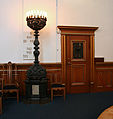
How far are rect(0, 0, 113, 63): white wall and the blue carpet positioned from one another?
55.1 inches

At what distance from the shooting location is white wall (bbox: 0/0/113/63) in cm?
464

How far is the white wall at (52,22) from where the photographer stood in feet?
15.2

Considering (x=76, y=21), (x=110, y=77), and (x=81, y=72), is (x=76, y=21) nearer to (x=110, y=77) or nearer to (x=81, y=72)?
(x=81, y=72)

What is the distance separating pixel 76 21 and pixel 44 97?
2.61 meters

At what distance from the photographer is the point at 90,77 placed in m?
5.11

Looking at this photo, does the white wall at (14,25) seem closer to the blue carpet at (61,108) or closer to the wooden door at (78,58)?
the wooden door at (78,58)

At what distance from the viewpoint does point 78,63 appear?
16.6 feet

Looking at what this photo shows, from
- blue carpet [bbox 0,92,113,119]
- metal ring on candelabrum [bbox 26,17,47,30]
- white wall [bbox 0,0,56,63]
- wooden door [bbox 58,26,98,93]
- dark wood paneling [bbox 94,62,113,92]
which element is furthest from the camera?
dark wood paneling [bbox 94,62,113,92]

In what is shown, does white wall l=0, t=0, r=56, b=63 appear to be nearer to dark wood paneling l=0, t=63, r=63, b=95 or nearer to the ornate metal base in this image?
dark wood paneling l=0, t=63, r=63, b=95

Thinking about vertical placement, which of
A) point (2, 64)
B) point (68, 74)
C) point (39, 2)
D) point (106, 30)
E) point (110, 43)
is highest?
point (39, 2)

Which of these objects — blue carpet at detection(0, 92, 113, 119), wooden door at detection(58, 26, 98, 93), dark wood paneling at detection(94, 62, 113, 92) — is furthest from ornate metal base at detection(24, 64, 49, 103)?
dark wood paneling at detection(94, 62, 113, 92)

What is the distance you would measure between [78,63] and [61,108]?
1854 mm

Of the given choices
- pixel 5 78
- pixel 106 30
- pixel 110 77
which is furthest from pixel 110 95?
pixel 5 78

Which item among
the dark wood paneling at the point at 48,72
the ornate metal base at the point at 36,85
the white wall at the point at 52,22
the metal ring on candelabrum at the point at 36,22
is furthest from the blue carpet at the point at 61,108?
the metal ring on candelabrum at the point at 36,22
